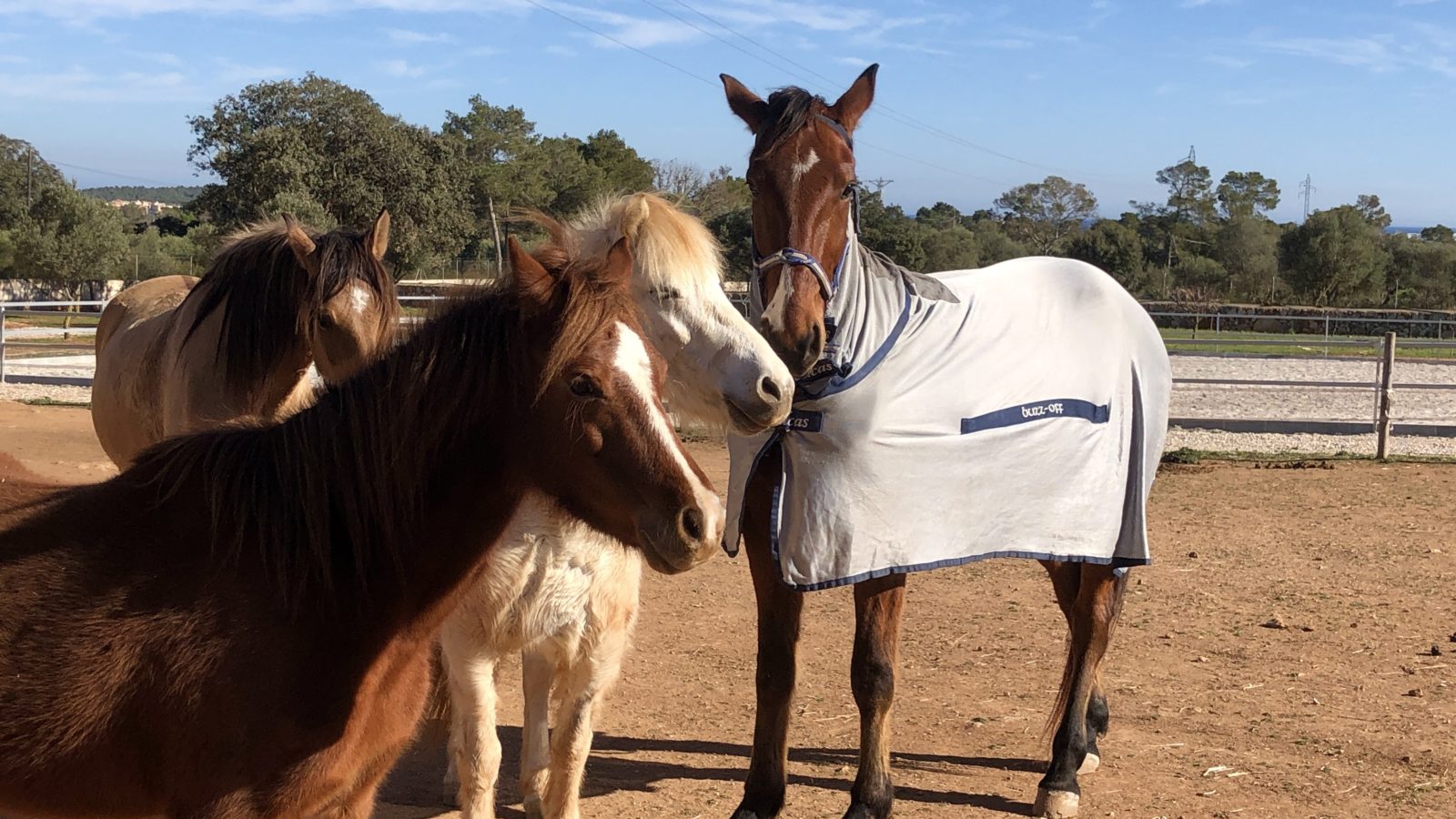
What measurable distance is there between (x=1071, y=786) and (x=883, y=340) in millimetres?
1761

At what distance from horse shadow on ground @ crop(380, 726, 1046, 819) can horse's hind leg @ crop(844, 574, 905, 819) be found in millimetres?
479

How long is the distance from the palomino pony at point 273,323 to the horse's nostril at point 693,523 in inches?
88.8

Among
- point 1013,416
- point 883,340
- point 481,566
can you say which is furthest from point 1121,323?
point 481,566

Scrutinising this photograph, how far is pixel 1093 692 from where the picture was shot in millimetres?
4578

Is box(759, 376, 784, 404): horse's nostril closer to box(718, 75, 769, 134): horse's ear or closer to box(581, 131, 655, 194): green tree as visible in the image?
box(718, 75, 769, 134): horse's ear

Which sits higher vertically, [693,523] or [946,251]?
[946,251]

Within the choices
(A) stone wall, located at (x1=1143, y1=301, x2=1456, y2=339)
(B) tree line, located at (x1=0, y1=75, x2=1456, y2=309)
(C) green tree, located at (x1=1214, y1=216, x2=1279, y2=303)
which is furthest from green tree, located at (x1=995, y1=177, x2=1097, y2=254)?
(A) stone wall, located at (x1=1143, y1=301, x2=1456, y2=339)

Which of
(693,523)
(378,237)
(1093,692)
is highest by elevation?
(378,237)

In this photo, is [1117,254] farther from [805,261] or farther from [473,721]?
[473,721]

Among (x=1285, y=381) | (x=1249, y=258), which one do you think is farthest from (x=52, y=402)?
(x=1249, y=258)

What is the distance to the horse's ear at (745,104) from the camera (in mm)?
3814

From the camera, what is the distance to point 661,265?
3377mm

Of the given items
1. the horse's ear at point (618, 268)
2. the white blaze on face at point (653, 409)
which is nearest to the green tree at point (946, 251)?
the horse's ear at point (618, 268)

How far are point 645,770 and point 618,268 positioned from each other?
8.76ft
